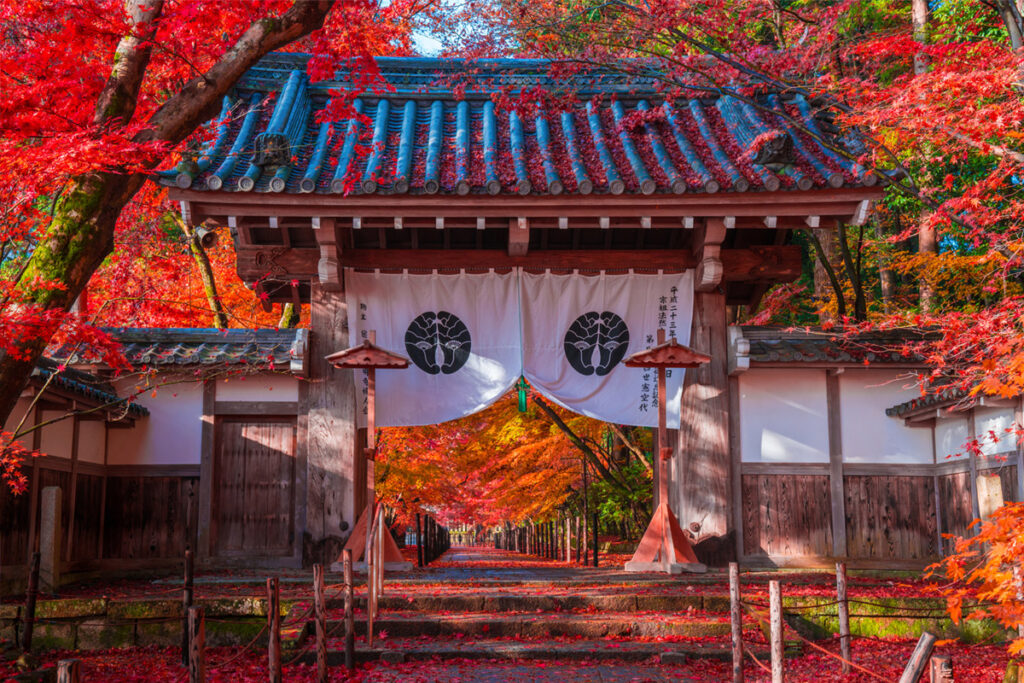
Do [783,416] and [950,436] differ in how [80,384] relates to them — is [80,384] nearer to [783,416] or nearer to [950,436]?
[783,416]

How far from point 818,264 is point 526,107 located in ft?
29.3

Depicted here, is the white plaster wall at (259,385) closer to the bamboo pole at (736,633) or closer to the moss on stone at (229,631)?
the moss on stone at (229,631)

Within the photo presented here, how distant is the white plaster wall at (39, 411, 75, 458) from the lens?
9672mm

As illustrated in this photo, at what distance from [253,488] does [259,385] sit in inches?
49.0

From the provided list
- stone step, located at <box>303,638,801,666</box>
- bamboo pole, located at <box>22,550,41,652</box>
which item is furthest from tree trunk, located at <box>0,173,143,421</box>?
stone step, located at <box>303,638,801,666</box>

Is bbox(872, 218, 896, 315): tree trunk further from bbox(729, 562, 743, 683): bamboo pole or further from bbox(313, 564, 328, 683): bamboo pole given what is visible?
bbox(313, 564, 328, 683): bamboo pole

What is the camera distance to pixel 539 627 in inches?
325

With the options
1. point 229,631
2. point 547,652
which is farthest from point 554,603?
point 229,631

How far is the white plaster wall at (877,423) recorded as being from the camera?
35.7 feet

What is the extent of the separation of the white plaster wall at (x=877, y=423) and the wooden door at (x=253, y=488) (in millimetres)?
6772

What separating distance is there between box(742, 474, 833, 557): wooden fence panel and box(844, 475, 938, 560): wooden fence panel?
0.31 metres

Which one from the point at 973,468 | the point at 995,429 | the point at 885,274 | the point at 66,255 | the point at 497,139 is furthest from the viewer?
the point at 885,274

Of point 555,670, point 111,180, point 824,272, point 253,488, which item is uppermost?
point 824,272

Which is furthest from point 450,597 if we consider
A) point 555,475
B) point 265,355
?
point 555,475
